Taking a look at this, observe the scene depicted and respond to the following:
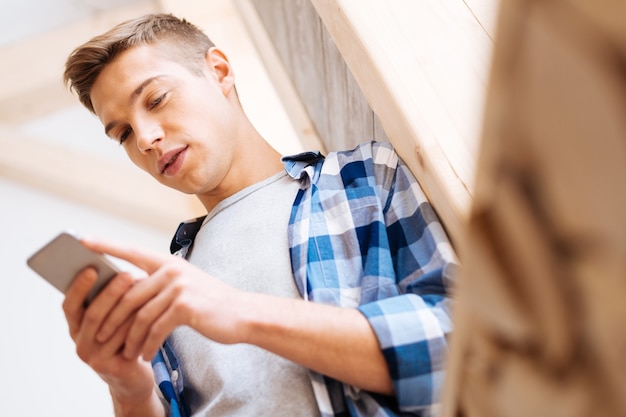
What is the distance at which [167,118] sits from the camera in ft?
4.05

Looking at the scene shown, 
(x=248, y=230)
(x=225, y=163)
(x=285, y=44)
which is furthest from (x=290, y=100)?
(x=248, y=230)

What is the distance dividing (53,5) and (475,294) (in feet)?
7.71

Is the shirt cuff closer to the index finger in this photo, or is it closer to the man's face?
the index finger

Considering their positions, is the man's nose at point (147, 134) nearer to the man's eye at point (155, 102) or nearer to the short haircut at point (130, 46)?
the man's eye at point (155, 102)

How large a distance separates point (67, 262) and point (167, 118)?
469mm

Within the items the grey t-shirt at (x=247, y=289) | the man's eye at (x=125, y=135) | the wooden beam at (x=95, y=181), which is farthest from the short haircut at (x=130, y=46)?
the wooden beam at (x=95, y=181)

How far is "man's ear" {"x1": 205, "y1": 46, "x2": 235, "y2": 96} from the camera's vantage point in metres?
1.46

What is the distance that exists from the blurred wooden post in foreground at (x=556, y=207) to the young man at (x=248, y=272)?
0.49 metres

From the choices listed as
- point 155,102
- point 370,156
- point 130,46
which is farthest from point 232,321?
point 130,46

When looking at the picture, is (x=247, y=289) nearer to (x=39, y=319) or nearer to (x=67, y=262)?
(x=67, y=262)

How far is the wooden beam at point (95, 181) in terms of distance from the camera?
2.29 m

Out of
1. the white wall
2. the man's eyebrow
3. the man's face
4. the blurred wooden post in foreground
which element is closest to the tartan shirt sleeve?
the man's face

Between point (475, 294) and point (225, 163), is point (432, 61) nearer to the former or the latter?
point (225, 163)

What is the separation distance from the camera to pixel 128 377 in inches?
35.9
